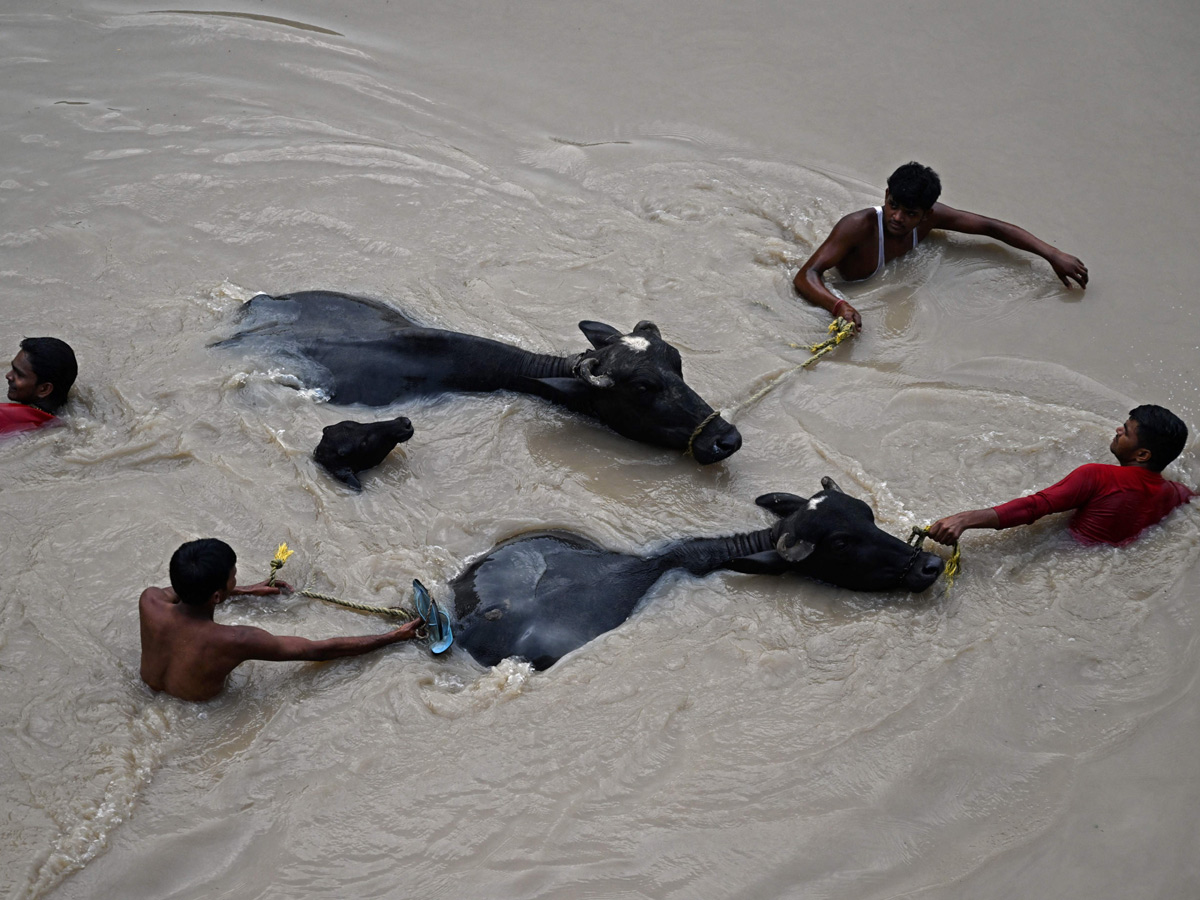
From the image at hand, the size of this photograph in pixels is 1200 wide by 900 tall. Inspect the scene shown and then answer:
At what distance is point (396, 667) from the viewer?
14.8ft

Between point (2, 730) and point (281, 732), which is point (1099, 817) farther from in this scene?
point (2, 730)

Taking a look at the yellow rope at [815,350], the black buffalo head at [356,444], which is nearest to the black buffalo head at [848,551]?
the yellow rope at [815,350]

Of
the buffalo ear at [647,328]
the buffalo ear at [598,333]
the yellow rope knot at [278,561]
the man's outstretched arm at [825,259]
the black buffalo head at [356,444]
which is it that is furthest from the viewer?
the man's outstretched arm at [825,259]

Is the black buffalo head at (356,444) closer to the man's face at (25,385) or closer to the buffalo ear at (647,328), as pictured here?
the buffalo ear at (647,328)

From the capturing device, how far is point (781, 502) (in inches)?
204

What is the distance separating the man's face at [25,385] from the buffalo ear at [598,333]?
2950 mm

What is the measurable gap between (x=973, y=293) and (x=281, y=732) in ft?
16.4

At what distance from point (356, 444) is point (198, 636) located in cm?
144

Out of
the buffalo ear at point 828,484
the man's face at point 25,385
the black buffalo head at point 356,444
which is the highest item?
the buffalo ear at point 828,484

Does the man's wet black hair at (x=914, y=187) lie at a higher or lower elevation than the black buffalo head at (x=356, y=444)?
higher

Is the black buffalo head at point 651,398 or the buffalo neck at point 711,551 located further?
the black buffalo head at point 651,398

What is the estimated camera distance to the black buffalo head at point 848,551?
4758mm

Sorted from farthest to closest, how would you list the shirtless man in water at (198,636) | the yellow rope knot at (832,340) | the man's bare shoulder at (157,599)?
the yellow rope knot at (832,340), the man's bare shoulder at (157,599), the shirtless man in water at (198,636)

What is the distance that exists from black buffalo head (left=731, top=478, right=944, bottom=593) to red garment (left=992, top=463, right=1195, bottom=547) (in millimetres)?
511
